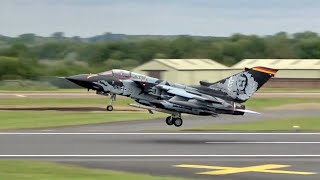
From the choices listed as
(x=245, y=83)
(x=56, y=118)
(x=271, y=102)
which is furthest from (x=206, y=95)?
(x=271, y=102)

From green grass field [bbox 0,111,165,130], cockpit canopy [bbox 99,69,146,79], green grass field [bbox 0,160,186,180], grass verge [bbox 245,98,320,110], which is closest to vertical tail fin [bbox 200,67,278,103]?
cockpit canopy [bbox 99,69,146,79]

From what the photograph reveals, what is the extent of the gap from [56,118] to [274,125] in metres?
10.9

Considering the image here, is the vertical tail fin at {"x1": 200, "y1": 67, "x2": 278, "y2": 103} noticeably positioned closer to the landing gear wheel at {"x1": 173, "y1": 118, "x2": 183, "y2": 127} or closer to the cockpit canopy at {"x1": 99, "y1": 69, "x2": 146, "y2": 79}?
the landing gear wheel at {"x1": 173, "y1": 118, "x2": 183, "y2": 127}

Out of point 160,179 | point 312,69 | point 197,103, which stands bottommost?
point 160,179

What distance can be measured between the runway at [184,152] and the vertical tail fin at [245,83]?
160 centimetres

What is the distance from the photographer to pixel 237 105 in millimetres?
30156

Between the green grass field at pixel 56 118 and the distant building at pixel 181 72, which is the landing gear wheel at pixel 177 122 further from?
the distant building at pixel 181 72

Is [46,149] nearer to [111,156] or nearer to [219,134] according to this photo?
[111,156]

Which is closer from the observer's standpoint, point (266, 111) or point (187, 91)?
point (187, 91)

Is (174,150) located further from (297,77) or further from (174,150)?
(297,77)

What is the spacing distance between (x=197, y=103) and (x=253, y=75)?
7.59 feet

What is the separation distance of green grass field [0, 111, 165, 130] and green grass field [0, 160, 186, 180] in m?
13.4

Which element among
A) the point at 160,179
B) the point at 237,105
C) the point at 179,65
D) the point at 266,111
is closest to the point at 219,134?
the point at 237,105

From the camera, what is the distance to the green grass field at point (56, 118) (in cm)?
3588
